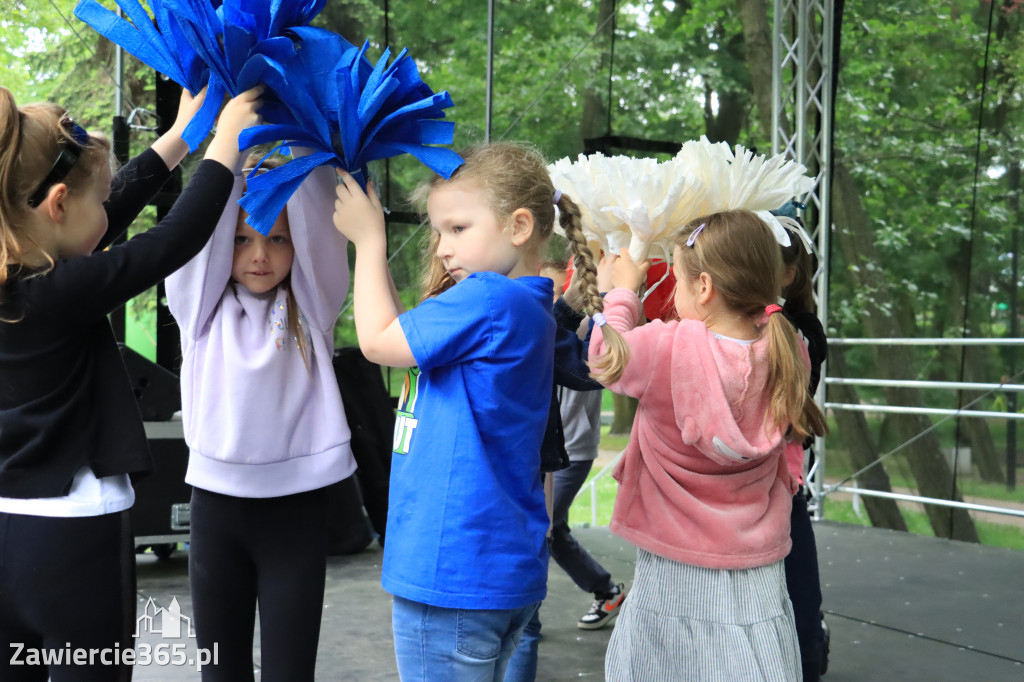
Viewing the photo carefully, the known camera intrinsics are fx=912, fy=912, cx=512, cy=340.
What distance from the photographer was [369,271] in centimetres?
134

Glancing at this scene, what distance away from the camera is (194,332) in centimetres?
149

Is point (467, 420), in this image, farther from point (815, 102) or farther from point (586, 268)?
point (815, 102)

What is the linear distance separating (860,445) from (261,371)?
6.44 m

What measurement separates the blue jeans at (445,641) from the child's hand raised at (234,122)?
69cm

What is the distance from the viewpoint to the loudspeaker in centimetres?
389

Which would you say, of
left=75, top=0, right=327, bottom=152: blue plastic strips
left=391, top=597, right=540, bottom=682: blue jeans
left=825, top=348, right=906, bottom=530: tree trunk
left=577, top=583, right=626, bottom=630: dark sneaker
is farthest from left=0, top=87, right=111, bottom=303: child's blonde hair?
left=825, top=348, right=906, bottom=530: tree trunk

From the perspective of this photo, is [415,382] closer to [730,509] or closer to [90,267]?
[90,267]

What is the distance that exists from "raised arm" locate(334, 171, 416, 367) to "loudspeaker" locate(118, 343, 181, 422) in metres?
2.84

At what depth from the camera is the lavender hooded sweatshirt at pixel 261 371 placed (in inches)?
56.8

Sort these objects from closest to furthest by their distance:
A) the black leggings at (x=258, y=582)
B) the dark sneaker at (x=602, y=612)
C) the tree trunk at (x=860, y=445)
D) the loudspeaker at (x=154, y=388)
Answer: the black leggings at (x=258, y=582) → the dark sneaker at (x=602, y=612) → the loudspeaker at (x=154, y=388) → the tree trunk at (x=860, y=445)

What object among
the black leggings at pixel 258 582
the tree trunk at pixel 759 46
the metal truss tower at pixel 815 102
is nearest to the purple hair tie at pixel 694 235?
the black leggings at pixel 258 582

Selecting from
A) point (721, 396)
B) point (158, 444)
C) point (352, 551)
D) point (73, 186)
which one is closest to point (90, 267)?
point (73, 186)

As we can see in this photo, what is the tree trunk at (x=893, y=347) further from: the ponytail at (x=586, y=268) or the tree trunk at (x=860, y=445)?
the ponytail at (x=586, y=268)

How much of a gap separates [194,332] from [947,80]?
6.64 m
